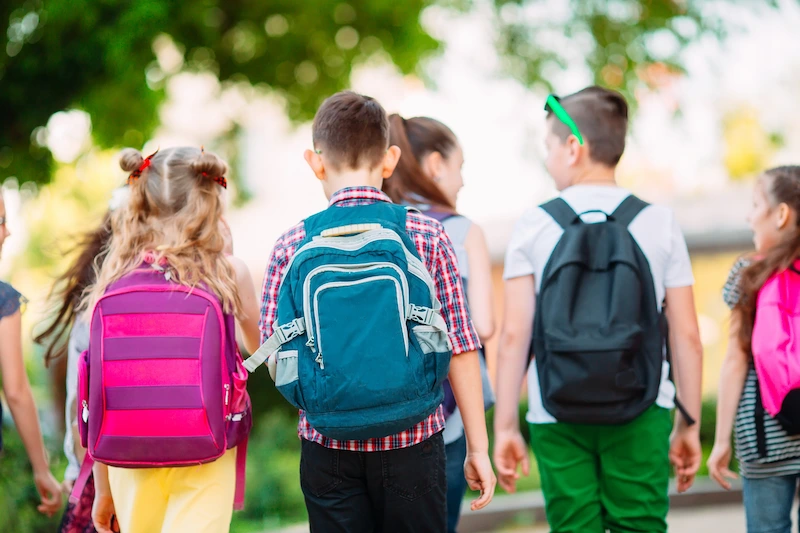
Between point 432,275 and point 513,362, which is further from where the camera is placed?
point 513,362

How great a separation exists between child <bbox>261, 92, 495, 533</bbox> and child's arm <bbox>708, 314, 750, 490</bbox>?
1.39 m

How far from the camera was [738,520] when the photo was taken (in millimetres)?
6398

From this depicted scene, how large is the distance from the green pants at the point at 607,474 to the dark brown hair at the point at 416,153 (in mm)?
1044

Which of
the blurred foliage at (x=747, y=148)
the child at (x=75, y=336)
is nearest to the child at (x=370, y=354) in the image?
the child at (x=75, y=336)

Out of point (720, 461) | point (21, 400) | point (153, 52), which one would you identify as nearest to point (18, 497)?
point (21, 400)

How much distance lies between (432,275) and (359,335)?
15.3 inches

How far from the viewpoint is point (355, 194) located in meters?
2.49

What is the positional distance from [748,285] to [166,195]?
89.5 inches

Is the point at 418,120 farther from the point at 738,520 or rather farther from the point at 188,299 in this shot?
the point at 738,520

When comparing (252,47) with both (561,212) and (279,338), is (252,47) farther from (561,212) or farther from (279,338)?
(279,338)

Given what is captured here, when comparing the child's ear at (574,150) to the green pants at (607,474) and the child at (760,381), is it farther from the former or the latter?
the green pants at (607,474)

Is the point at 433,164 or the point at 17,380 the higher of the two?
the point at 433,164

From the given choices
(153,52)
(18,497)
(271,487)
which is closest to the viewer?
(18,497)

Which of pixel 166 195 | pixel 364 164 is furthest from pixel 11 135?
pixel 364 164
